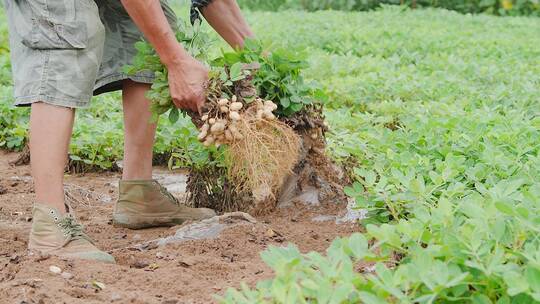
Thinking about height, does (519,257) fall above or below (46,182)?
above

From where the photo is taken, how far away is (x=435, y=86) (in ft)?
22.9

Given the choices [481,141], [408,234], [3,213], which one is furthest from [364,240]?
[3,213]

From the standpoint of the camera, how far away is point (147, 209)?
4.41 metres

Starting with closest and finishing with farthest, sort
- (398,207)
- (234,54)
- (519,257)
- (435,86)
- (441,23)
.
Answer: (519,257), (398,207), (234,54), (435,86), (441,23)

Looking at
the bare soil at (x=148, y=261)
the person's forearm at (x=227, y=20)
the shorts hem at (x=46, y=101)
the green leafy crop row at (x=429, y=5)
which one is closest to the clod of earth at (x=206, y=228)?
the bare soil at (x=148, y=261)

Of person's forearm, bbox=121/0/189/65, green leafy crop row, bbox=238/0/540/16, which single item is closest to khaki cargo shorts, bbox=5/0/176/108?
person's forearm, bbox=121/0/189/65

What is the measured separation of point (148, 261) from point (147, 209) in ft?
2.86

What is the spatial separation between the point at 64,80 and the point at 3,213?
4.02 feet

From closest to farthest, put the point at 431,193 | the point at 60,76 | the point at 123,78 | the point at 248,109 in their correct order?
1. the point at 431,193
2. the point at 60,76
3. the point at 248,109
4. the point at 123,78

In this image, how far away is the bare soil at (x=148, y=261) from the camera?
3.09 meters

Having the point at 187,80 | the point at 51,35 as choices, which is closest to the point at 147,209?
the point at 187,80

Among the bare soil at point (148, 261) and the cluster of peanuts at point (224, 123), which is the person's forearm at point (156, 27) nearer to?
the cluster of peanuts at point (224, 123)

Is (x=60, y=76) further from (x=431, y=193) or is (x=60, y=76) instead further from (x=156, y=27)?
(x=431, y=193)

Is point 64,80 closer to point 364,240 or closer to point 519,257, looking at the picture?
point 364,240
